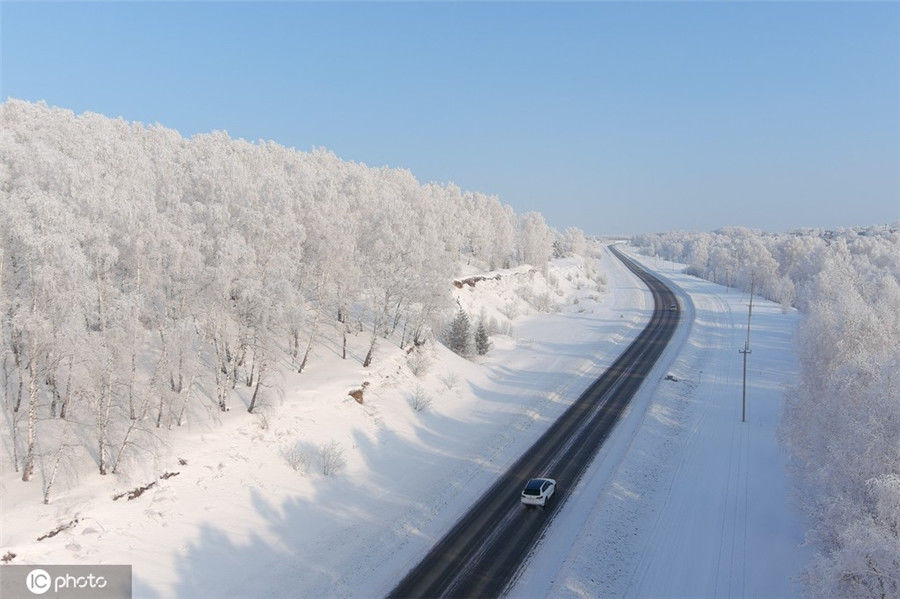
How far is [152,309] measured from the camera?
25.9 metres

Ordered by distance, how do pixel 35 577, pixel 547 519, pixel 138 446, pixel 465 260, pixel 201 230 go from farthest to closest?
pixel 465 260 → pixel 201 230 → pixel 547 519 → pixel 138 446 → pixel 35 577

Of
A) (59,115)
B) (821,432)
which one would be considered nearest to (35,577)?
(821,432)

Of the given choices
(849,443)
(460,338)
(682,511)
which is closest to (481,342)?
(460,338)

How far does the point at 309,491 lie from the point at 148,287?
13.7 metres

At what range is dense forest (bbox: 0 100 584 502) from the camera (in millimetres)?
20344

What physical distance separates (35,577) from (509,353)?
47.8m

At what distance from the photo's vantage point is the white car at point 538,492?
86.2ft

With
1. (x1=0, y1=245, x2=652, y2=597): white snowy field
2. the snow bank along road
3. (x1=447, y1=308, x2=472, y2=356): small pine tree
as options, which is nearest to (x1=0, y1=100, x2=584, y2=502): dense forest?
(x1=0, y1=245, x2=652, y2=597): white snowy field

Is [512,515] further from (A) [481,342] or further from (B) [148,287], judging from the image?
(A) [481,342]

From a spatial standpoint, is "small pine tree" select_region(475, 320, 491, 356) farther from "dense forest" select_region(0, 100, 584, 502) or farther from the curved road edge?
the curved road edge

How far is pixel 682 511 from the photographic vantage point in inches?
1049

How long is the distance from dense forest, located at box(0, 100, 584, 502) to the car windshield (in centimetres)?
1659

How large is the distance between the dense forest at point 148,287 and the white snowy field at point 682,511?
19688 millimetres

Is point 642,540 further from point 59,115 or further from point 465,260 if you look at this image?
point 465,260
